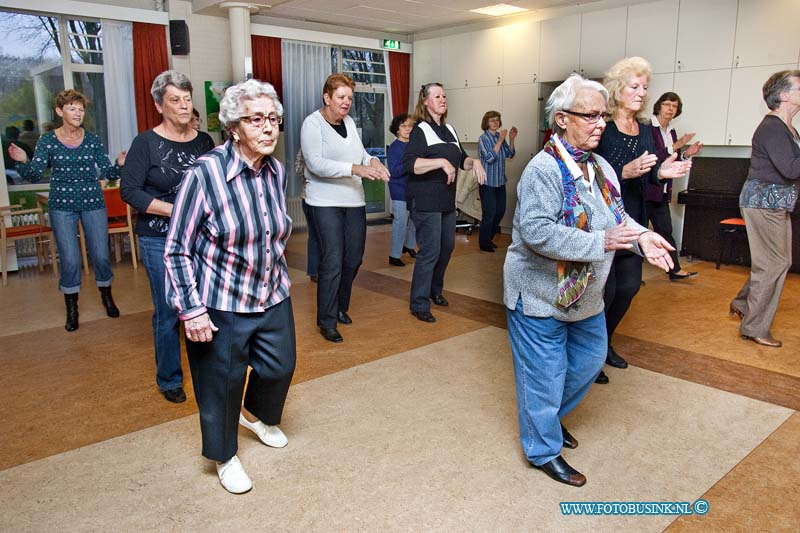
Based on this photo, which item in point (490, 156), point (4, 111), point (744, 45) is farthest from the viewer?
point (490, 156)

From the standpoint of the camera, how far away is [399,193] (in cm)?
659

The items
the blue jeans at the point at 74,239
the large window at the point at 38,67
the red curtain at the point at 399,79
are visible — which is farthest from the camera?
the red curtain at the point at 399,79

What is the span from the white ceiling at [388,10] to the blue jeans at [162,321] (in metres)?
5.19

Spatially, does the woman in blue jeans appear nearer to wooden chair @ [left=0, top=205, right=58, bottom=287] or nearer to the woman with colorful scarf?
wooden chair @ [left=0, top=205, right=58, bottom=287]

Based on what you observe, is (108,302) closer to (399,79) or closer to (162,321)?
(162,321)

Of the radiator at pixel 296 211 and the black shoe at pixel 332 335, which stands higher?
the radiator at pixel 296 211

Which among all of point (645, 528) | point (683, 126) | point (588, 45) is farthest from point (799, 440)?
point (588, 45)

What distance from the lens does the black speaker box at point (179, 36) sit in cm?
740

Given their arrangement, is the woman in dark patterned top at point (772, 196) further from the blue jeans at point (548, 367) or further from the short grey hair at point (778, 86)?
the blue jeans at point (548, 367)

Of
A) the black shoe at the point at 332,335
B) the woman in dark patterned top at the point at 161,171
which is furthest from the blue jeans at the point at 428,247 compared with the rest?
the woman in dark patterned top at the point at 161,171

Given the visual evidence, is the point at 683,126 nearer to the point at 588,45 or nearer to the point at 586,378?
the point at 588,45

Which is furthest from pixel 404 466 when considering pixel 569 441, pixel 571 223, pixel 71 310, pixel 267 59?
pixel 267 59

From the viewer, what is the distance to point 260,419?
2596 mm

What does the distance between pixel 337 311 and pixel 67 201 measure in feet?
6.49
